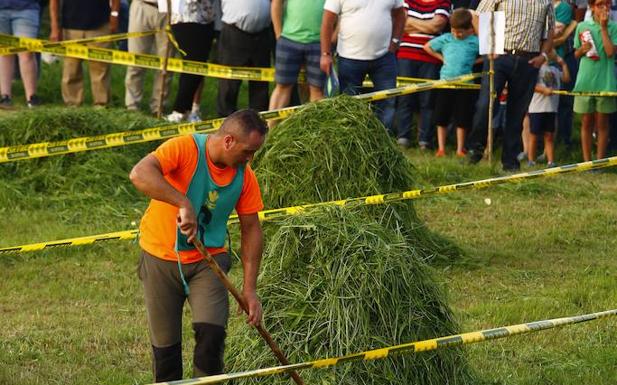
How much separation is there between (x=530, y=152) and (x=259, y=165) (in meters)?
6.34

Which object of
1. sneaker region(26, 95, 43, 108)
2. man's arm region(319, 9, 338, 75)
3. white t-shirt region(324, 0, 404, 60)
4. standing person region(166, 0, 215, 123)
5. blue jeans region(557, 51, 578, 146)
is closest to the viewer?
man's arm region(319, 9, 338, 75)

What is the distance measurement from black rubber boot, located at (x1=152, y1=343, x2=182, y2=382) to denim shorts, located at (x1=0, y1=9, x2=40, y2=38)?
32.2ft

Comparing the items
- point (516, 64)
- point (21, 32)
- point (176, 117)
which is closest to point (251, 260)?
point (516, 64)

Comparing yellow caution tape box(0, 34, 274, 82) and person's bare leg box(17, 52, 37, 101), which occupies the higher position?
yellow caution tape box(0, 34, 274, 82)

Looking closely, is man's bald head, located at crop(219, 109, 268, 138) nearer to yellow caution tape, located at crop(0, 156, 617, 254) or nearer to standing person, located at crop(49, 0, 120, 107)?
yellow caution tape, located at crop(0, 156, 617, 254)

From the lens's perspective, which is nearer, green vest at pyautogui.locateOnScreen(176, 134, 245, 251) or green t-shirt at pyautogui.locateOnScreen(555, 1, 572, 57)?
green vest at pyautogui.locateOnScreen(176, 134, 245, 251)

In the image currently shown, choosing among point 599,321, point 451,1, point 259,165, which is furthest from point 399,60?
point 599,321

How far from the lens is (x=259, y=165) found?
408 inches

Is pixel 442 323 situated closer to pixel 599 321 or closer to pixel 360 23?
pixel 599 321

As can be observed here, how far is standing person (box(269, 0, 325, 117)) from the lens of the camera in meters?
14.0

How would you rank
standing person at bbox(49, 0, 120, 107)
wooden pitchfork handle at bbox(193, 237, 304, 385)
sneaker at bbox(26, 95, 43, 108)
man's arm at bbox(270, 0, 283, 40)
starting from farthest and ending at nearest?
standing person at bbox(49, 0, 120, 107), sneaker at bbox(26, 95, 43, 108), man's arm at bbox(270, 0, 283, 40), wooden pitchfork handle at bbox(193, 237, 304, 385)

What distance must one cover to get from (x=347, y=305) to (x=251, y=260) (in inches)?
21.2

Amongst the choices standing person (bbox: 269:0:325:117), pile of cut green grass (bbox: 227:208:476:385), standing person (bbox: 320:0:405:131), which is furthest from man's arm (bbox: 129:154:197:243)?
standing person (bbox: 269:0:325:117)

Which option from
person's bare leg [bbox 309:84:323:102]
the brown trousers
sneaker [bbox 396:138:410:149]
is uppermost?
person's bare leg [bbox 309:84:323:102]
